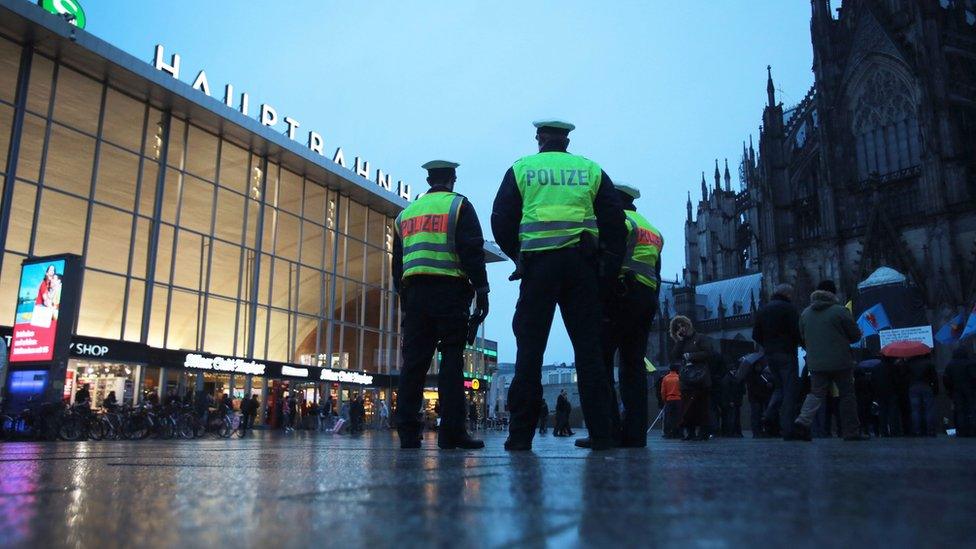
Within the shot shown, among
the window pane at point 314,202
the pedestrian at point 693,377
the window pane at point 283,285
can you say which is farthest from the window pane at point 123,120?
the pedestrian at point 693,377

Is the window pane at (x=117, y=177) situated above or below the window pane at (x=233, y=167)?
below

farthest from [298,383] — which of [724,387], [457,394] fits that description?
[457,394]

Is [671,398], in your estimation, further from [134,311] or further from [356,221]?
[356,221]

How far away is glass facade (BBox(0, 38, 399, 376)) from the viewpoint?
22859mm

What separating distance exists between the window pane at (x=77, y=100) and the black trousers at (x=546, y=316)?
77.7ft

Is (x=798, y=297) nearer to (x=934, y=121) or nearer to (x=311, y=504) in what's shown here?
(x=934, y=121)

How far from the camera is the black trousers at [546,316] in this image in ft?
15.4

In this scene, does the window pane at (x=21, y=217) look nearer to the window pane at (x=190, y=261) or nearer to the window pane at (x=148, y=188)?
the window pane at (x=148, y=188)

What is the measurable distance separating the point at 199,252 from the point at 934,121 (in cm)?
4094

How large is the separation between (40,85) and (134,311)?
7597mm

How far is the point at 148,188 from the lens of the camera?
26.3 metres

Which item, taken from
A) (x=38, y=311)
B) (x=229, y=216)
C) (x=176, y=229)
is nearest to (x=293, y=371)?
(x=229, y=216)

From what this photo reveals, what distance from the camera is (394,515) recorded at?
1247 millimetres

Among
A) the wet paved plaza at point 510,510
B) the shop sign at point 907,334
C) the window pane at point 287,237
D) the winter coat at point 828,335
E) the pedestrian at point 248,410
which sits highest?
the window pane at point 287,237
